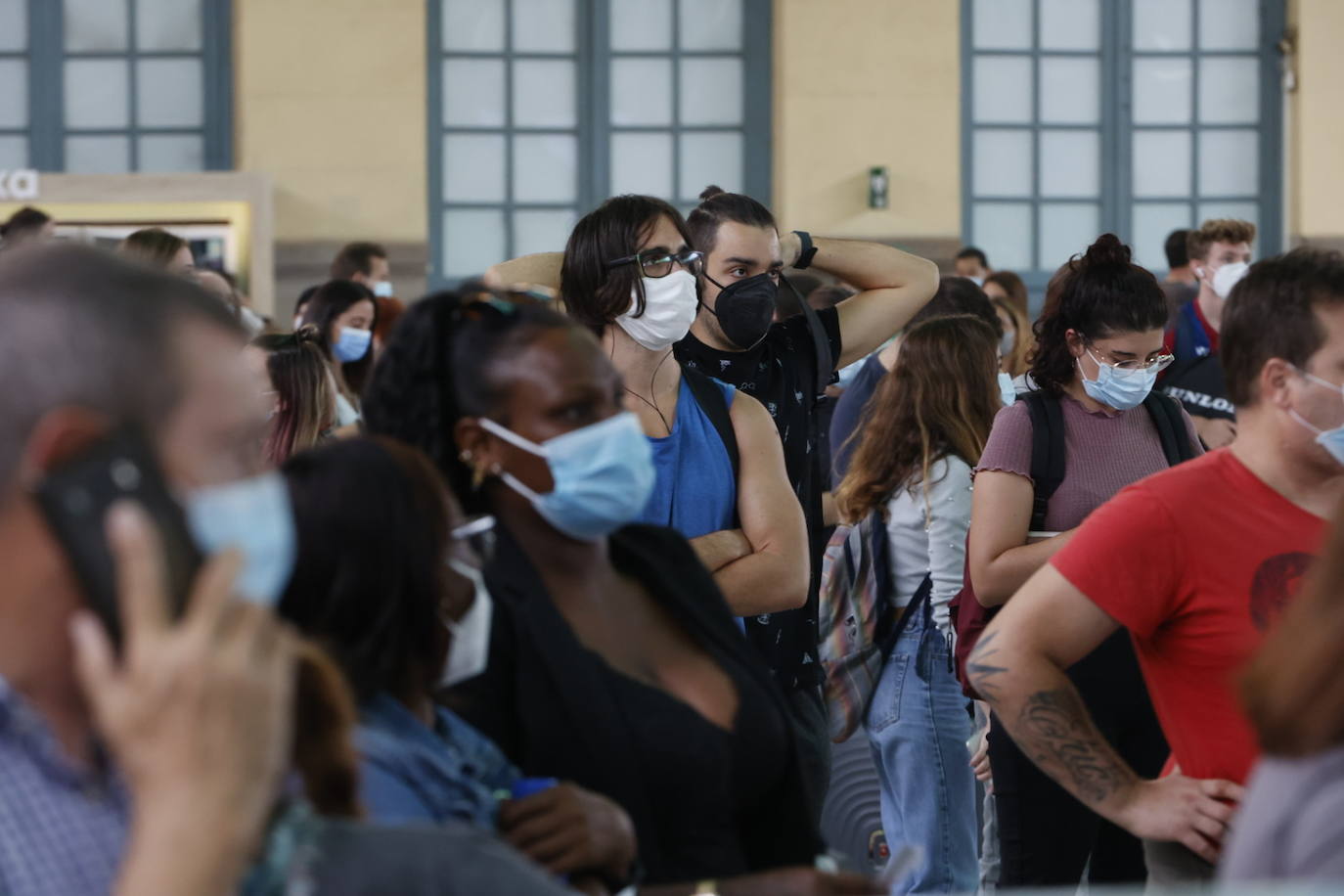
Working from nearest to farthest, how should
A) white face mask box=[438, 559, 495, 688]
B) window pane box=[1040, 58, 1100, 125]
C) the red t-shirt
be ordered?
white face mask box=[438, 559, 495, 688] → the red t-shirt → window pane box=[1040, 58, 1100, 125]

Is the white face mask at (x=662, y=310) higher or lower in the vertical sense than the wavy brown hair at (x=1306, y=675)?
higher

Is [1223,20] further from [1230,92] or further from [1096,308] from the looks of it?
[1096,308]

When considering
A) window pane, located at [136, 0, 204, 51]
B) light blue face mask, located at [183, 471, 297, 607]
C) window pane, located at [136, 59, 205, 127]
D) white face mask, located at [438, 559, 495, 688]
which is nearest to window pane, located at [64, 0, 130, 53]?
window pane, located at [136, 0, 204, 51]

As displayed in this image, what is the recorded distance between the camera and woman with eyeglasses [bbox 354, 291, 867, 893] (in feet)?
6.86

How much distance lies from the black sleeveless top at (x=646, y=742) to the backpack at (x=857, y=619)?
6.60 ft

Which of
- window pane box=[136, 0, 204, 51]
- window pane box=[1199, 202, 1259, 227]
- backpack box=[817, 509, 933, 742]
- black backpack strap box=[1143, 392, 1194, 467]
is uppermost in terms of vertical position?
window pane box=[136, 0, 204, 51]

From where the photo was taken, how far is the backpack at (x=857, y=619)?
4270mm

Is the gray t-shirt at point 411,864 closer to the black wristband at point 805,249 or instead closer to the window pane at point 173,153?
the black wristband at point 805,249

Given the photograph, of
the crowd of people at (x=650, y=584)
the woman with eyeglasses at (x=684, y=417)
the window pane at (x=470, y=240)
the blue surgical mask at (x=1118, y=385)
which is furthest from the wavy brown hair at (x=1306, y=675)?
the window pane at (x=470, y=240)

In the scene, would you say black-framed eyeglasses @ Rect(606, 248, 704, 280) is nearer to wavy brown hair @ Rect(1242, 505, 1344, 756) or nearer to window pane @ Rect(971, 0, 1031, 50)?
wavy brown hair @ Rect(1242, 505, 1344, 756)

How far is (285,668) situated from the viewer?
121 cm

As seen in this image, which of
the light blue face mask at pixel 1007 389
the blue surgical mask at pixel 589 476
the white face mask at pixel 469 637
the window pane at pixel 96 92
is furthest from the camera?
the window pane at pixel 96 92

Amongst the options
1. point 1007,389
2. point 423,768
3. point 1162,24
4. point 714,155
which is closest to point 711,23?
point 714,155

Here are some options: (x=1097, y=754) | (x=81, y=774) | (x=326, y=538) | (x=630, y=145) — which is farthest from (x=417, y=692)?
(x=630, y=145)
